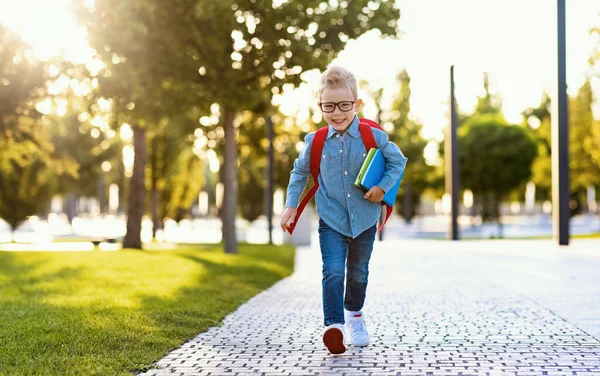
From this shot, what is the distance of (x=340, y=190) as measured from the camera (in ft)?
16.6

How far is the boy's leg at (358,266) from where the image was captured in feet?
16.9

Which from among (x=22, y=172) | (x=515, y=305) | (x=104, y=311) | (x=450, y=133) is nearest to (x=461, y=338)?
(x=515, y=305)

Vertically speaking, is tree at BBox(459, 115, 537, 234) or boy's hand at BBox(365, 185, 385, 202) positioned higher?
tree at BBox(459, 115, 537, 234)

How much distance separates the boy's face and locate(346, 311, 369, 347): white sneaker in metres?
1.31

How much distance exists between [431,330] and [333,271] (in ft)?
4.34

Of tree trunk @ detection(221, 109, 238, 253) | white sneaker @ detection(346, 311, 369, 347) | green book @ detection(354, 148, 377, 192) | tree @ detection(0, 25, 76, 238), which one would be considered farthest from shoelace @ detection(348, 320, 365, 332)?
tree @ detection(0, 25, 76, 238)

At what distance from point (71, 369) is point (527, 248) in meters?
13.8

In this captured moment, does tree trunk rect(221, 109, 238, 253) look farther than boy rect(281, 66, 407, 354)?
Yes

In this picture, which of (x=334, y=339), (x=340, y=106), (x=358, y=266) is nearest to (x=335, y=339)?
(x=334, y=339)

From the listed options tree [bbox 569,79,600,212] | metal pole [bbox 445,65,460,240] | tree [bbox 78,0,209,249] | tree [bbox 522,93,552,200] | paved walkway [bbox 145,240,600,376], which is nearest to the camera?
paved walkway [bbox 145,240,600,376]

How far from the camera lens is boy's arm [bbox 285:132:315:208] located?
5098mm

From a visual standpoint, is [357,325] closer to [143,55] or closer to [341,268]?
[341,268]

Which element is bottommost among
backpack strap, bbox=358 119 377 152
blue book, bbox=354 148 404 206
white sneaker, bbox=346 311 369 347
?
white sneaker, bbox=346 311 369 347

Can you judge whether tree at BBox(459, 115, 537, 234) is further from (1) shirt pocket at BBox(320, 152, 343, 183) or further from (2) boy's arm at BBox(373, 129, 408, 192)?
(1) shirt pocket at BBox(320, 152, 343, 183)
